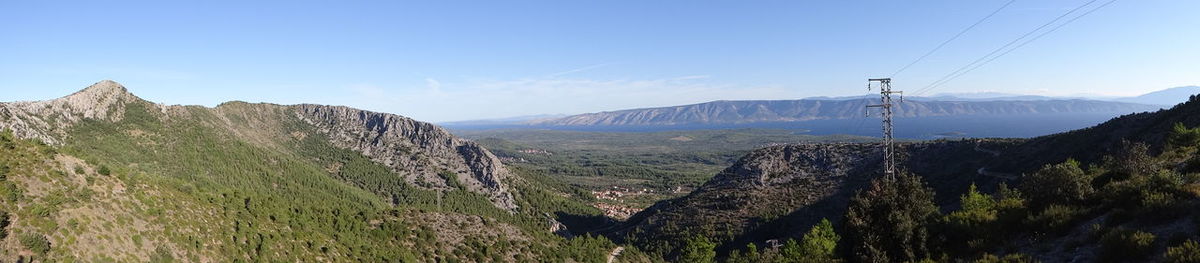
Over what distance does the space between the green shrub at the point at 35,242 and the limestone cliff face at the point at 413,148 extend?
414 ft

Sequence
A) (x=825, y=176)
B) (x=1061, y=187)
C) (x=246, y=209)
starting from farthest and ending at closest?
(x=825, y=176)
(x=246, y=209)
(x=1061, y=187)

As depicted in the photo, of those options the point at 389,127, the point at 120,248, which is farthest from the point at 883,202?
the point at 389,127

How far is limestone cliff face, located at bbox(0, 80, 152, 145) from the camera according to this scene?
82438 millimetres

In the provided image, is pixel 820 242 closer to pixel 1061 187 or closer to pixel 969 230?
pixel 1061 187

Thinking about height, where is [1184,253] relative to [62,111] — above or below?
below

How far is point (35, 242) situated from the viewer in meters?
26.9

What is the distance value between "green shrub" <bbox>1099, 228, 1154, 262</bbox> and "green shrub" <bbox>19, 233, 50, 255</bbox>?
44667 mm

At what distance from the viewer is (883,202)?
78.4 feet

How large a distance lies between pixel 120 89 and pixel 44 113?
24.3 metres

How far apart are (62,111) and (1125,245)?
13960cm

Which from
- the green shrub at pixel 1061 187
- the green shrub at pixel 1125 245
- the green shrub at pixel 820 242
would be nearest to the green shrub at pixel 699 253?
the green shrub at pixel 820 242

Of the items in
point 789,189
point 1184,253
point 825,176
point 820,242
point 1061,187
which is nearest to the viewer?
point 1184,253

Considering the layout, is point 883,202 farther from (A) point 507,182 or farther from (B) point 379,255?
(A) point 507,182

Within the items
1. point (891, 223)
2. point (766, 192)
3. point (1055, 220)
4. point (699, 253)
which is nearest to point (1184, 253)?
point (1055, 220)
